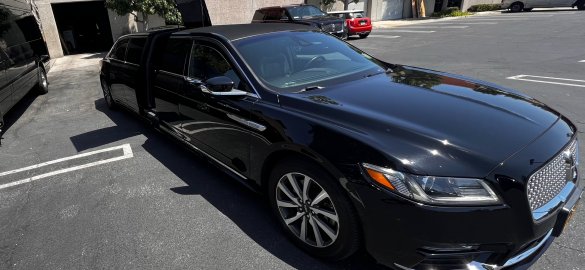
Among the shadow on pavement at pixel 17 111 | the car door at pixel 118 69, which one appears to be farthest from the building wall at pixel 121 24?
the car door at pixel 118 69

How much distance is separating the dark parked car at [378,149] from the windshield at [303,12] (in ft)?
38.4

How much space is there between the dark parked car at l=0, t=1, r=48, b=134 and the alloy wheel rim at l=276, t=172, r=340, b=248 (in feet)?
16.9

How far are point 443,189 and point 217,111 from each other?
2062 mm

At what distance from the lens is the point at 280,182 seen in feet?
8.78

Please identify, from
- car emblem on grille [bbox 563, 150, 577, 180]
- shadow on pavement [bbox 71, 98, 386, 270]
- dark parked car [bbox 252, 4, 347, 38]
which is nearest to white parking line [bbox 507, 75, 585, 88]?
car emblem on grille [bbox 563, 150, 577, 180]

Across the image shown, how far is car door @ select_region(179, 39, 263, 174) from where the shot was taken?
2.98 m

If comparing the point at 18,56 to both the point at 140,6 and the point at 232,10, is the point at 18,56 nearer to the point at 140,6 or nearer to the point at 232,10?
the point at 140,6

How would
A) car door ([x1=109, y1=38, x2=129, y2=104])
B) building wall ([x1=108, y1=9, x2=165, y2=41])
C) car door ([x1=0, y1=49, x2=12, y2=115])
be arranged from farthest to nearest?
building wall ([x1=108, y1=9, x2=165, y2=41])
car door ([x1=0, y1=49, x2=12, y2=115])
car door ([x1=109, y1=38, x2=129, y2=104])

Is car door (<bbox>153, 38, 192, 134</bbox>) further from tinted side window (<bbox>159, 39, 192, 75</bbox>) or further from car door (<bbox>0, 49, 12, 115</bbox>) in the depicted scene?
car door (<bbox>0, 49, 12, 115</bbox>)

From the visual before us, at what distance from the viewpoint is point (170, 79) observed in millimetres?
4035

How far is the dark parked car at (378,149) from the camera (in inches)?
74.7

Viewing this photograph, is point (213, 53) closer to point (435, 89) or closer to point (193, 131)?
point (193, 131)

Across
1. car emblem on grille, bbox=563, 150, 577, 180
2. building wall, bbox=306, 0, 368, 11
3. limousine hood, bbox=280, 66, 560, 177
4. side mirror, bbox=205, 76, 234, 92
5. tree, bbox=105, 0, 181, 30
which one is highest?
tree, bbox=105, 0, 181, 30

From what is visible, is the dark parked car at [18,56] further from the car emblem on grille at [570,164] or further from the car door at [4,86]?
the car emblem on grille at [570,164]
